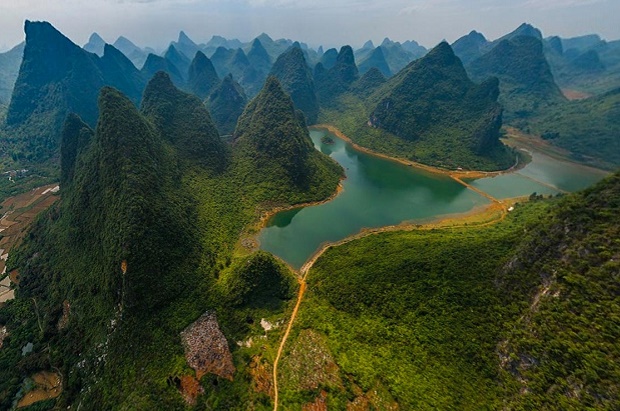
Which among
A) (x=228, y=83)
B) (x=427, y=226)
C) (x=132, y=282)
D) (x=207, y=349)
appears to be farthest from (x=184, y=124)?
(x=427, y=226)

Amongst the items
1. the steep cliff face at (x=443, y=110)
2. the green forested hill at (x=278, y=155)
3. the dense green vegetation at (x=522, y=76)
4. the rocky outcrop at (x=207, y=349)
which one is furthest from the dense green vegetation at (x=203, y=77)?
the dense green vegetation at (x=522, y=76)

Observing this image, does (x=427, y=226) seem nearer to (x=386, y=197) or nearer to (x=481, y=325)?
(x=386, y=197)

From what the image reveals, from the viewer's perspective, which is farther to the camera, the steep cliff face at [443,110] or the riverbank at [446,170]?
the steep cliff face at [443,110]

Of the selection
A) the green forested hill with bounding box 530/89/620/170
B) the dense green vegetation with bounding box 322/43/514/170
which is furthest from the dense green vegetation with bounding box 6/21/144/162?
the green forested hill with bounding box 530/89/620/170

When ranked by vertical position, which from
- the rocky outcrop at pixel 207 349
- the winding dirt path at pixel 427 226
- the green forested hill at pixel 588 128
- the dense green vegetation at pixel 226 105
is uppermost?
the dense green vegetation at pixel 226 105

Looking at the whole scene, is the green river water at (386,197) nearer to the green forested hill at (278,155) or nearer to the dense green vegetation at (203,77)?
the green forested hill at (278,155)

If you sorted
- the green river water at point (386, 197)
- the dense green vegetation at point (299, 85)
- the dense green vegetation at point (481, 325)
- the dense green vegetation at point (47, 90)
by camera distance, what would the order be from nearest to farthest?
the dense green vegetation at point (481, 325)
the green river water at point (386, 197)
the dense green vegetation at point (47, 90)
the dense green vegetation at point (299, 85)

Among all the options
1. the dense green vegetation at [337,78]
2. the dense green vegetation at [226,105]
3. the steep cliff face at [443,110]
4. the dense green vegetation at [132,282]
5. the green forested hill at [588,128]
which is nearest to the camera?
the dense green vegetation at [132,282]

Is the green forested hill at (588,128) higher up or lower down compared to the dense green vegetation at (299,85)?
lower down

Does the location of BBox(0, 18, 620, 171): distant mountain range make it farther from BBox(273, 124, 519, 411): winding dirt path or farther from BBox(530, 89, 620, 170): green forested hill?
→ BBox(273, 124, 519, 411): winding dirt path
